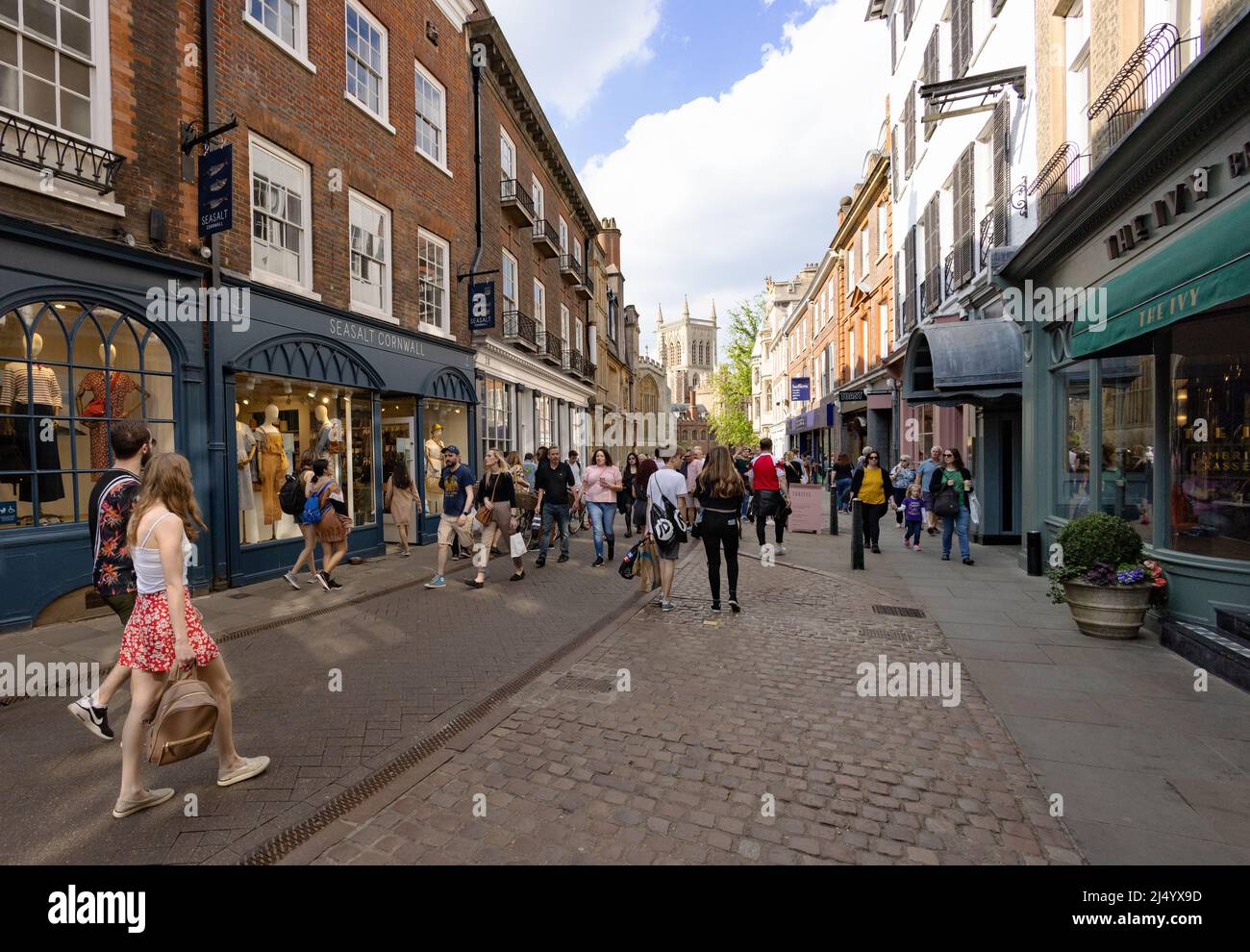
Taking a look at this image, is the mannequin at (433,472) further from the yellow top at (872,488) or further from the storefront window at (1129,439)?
the storefront window at (1129,439)

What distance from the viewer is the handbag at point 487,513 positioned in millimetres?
9164

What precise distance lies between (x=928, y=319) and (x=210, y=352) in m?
14.8

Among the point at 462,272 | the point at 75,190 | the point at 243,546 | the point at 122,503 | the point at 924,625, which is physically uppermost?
the point at 462,272

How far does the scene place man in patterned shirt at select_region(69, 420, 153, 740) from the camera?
12.0 ft

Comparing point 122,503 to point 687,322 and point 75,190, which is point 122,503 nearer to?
point 75,190

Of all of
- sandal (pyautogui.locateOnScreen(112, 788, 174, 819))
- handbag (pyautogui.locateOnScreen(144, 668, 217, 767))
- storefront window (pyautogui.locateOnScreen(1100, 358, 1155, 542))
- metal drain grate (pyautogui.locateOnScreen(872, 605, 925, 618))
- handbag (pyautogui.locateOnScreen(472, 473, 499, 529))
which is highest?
storefront window (pyautogui.locateOnScreen(1100, 358, 1155, 542))

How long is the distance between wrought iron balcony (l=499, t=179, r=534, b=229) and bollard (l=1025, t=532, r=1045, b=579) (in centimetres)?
1453

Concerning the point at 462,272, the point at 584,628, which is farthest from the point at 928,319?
the point at 584,628

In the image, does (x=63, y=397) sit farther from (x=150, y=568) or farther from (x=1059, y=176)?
(x=1059, y=176)

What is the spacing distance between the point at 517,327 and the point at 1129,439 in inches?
566

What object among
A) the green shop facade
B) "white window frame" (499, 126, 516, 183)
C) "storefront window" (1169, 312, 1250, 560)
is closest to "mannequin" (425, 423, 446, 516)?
"white window frame" (499, 126, 516, 183)

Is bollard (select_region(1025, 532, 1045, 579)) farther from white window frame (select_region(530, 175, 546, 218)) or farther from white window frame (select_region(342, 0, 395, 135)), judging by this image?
white window frame (select_region(530, 175, 546, 218))

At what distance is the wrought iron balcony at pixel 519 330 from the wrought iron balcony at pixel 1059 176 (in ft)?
39.8
